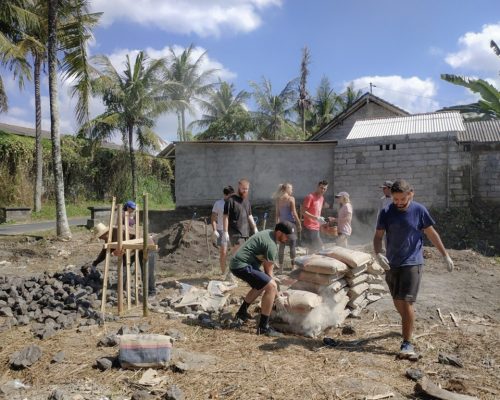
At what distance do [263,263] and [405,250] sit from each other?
66.3 inches

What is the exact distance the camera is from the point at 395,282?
A: 15.7ft

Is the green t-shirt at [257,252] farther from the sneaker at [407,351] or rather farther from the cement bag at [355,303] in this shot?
the sneaker at [407,351]

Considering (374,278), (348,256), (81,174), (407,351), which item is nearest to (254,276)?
(348,256)

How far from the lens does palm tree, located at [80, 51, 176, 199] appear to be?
2353cm

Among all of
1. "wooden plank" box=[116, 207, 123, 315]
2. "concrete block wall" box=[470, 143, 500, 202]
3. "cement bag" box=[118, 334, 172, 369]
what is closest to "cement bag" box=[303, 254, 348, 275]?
"cement bag" box=[118, 334, 172, 369]

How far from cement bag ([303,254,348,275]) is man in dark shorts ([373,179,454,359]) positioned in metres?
1.06

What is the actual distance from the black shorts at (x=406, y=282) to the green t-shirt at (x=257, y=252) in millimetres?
1412

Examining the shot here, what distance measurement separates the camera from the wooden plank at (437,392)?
3646mm

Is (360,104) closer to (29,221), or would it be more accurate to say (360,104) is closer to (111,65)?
(111,65)

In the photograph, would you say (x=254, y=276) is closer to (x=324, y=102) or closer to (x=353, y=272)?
(x=353, y=272)

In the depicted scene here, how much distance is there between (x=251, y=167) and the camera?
15391mm

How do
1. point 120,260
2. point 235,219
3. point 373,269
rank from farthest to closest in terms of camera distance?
point 235,219
point 373,269
point 120,260

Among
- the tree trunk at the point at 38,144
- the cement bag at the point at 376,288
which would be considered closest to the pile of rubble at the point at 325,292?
the cement bag at the point at 376,288

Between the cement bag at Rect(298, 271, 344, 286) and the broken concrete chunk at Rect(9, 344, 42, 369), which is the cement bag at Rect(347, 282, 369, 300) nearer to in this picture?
the cement bag at Rect(298, 271, 344, 286)
